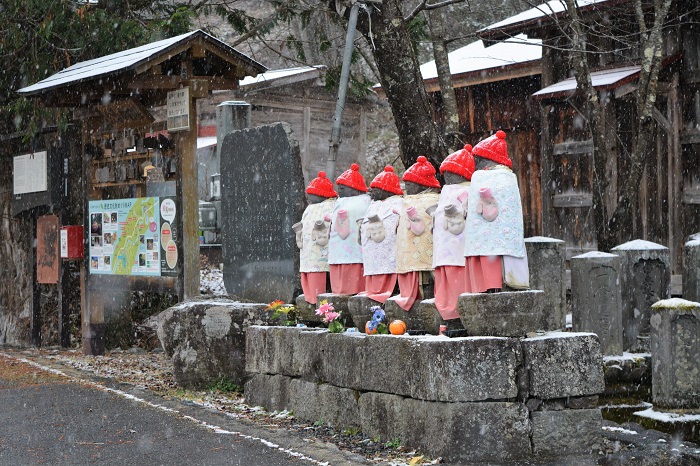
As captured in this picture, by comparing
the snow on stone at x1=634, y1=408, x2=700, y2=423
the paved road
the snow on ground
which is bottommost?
the snow on stone at x1=634, y1=408, x2=700, y2=423

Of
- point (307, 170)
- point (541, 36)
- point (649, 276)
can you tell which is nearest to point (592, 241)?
point (541, 36)

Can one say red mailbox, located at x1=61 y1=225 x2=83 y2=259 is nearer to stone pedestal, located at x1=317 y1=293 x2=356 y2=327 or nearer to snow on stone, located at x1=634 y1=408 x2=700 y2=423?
stone pedestal, located at x1=317 y1=293 x2=356 y2=327

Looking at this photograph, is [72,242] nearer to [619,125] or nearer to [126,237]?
[126,237]

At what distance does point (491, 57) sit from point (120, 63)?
249 inches

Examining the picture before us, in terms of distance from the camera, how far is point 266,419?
823 centimetres

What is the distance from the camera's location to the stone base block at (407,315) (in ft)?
24.1

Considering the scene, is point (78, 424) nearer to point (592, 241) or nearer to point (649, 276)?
point (649, 276)

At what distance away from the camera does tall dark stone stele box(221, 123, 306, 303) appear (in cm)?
944

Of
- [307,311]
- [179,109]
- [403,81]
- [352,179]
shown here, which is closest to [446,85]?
[403,81]

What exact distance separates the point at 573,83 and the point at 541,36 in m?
1.24

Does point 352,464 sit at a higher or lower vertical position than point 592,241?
lower

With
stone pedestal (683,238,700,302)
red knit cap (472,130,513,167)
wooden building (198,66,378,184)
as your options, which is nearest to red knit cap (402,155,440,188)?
red knit cap (472,130,513,167)

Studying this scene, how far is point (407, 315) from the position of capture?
7414 millimetres

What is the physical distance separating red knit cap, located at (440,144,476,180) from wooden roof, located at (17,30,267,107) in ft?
15.1
